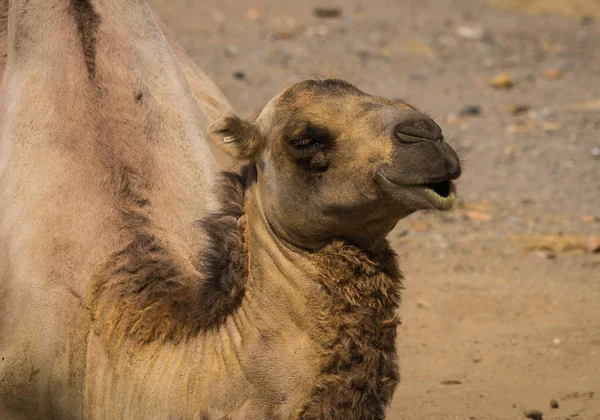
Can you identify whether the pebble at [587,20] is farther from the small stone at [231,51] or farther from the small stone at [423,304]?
the small stone at [423,304]

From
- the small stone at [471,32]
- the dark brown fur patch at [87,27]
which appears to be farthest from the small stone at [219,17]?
the dark brown fur patch at [87,27]

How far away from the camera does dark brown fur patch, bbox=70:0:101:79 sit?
4.92 meters

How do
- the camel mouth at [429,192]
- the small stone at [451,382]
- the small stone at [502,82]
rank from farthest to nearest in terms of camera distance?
the small stone at [502,82]
the small stone at [451,382]
the camel mouth at [429,192]

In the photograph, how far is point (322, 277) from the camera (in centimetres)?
379

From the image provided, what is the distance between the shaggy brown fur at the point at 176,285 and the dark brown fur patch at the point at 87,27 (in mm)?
1072

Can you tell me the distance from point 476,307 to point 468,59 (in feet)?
23.9

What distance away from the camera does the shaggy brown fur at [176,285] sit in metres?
3.98

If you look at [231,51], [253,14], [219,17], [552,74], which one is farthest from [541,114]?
[219,17]

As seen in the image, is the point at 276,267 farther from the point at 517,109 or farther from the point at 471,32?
the point at 471,32

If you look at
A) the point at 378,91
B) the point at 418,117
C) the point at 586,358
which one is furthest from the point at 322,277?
the point at 378,91

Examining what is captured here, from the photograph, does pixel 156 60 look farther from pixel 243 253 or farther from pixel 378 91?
pixel 378 91

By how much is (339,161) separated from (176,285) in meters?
0.81

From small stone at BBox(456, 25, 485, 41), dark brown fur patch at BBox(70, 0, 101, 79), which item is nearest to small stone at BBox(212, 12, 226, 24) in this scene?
small stone at BBox(456, 25, 485, 41)

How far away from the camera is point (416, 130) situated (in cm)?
364
